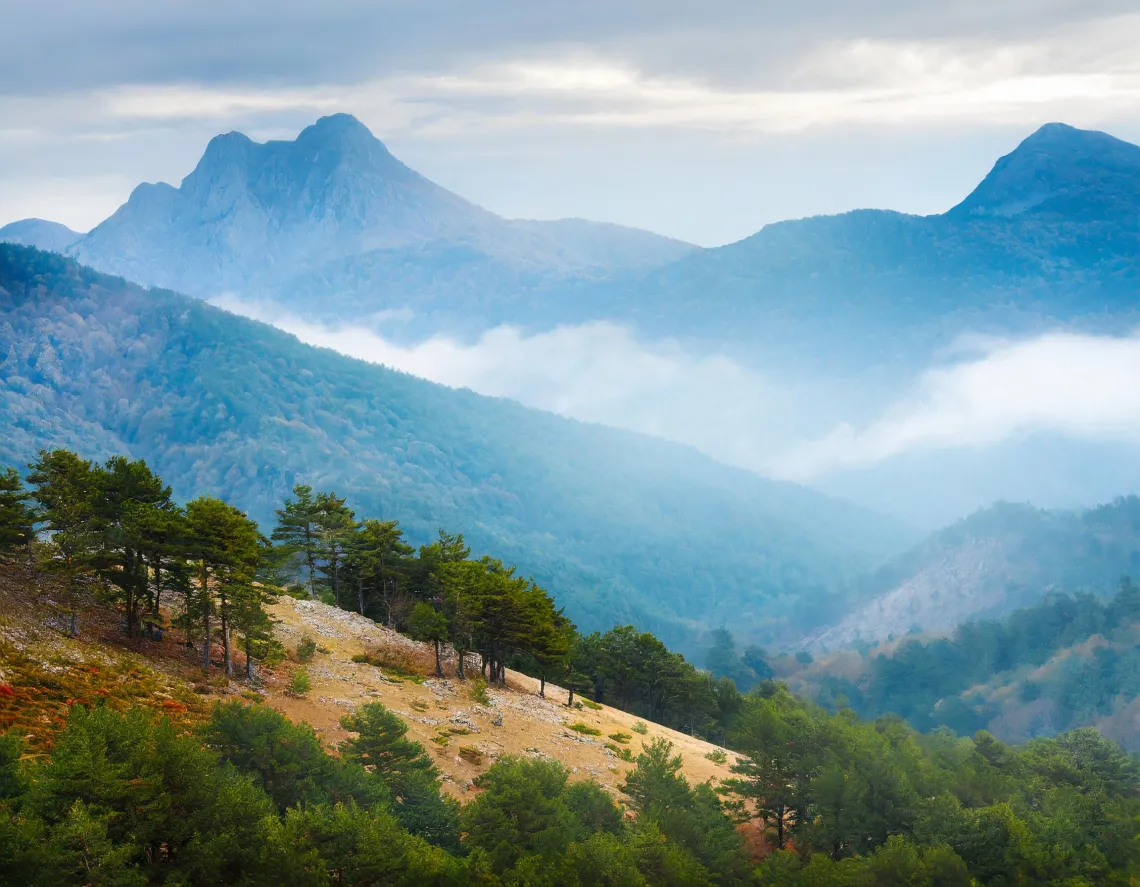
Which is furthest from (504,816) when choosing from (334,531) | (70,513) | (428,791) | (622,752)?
(334,531)

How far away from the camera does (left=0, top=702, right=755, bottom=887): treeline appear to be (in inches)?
1256

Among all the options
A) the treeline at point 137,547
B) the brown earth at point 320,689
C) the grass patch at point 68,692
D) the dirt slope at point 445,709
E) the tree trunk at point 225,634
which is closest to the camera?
the grass patch at point 68,692

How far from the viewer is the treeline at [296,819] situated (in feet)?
105

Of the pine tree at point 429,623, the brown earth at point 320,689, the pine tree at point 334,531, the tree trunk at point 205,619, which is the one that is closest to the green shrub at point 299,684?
the brown earth at point 320,689

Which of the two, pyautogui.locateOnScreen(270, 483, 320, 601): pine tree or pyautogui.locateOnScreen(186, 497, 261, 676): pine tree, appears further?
pyautogui.locateOnScreen(270, 483, 320, 601): pine tree

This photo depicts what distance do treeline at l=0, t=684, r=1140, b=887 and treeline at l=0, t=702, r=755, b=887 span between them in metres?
0.08

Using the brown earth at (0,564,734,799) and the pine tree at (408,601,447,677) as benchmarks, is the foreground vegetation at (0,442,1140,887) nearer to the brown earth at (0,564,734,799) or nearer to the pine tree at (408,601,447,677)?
the pine tree at (408,601,447,677)

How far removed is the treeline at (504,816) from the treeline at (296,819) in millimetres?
78

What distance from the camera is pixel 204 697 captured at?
167ft

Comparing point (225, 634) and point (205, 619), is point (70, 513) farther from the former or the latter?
point (225, 634)

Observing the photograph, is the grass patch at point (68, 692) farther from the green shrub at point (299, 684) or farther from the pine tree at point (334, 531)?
the pine tree at point (334, 531)

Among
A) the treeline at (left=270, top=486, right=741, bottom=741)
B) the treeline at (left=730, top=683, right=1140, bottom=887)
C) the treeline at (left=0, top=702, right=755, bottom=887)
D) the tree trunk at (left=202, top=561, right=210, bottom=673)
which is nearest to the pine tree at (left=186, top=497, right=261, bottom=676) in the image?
the tree trunk at (left=202, top=561, right=210, bottom=673)

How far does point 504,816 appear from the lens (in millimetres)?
41188

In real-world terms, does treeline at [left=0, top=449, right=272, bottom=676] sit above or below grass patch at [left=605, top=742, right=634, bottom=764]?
above
